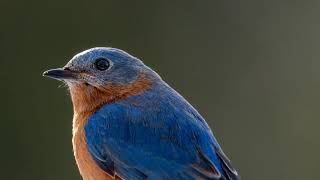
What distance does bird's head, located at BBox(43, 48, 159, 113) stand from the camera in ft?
34.7

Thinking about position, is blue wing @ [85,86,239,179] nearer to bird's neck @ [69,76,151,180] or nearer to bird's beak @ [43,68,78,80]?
bird's neck @ [69,76,151,180]

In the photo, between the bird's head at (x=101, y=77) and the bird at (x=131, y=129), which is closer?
the bird at (x=131, y=129)

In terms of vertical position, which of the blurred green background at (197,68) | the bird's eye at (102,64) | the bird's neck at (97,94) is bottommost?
the blurred green background at (197,68)

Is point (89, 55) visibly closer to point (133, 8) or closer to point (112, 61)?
point (112, 61)

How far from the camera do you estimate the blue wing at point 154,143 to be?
970 centimetres

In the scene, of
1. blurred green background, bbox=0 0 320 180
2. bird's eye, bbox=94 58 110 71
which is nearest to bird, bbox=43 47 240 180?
bird's eye, bbox=94 58 110 71

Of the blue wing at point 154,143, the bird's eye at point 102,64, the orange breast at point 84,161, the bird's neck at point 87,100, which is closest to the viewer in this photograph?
the blue wing at point 154,143

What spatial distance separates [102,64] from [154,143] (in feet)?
4.53

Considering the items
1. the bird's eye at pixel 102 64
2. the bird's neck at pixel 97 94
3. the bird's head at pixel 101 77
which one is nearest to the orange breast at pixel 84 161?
the bird's neck at pixel 97 94

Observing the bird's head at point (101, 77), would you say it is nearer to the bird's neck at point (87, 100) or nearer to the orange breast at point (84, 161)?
the bird's neck at point (87, 100)

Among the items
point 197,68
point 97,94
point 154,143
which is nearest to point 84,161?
point 154,143

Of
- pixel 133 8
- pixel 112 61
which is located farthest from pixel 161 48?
pixel 112 61

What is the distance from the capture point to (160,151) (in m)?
9.80

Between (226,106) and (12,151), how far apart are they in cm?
404
